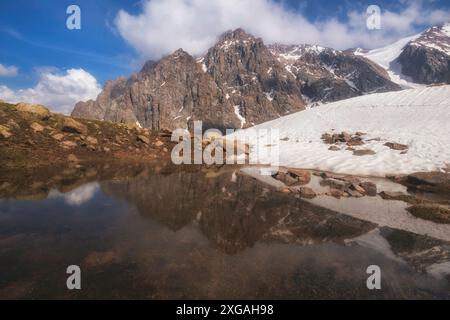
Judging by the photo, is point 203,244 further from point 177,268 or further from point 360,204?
point 360,204

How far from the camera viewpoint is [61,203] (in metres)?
12.0

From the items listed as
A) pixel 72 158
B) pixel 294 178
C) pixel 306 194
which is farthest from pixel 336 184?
pixel 72 158

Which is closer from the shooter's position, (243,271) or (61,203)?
(243,271)

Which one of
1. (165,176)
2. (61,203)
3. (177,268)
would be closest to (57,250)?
(177,268)

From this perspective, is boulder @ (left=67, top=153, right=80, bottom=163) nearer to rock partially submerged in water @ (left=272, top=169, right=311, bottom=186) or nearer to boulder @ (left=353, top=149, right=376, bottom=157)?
rock partially submerged in water @ (left=272, top=169, right=311, bottom=186)

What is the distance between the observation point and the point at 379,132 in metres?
35.9

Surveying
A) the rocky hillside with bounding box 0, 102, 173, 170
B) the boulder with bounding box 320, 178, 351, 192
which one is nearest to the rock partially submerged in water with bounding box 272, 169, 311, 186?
the boulder with bounding box 320, 178, 351, 192

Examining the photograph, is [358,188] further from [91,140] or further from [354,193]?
[91,140]

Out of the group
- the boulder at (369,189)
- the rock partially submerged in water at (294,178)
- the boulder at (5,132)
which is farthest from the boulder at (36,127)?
the boulder at (369,189)

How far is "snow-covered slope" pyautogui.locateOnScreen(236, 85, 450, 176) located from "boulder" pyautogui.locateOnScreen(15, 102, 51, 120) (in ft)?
83.2

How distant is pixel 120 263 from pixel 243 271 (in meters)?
3.24
